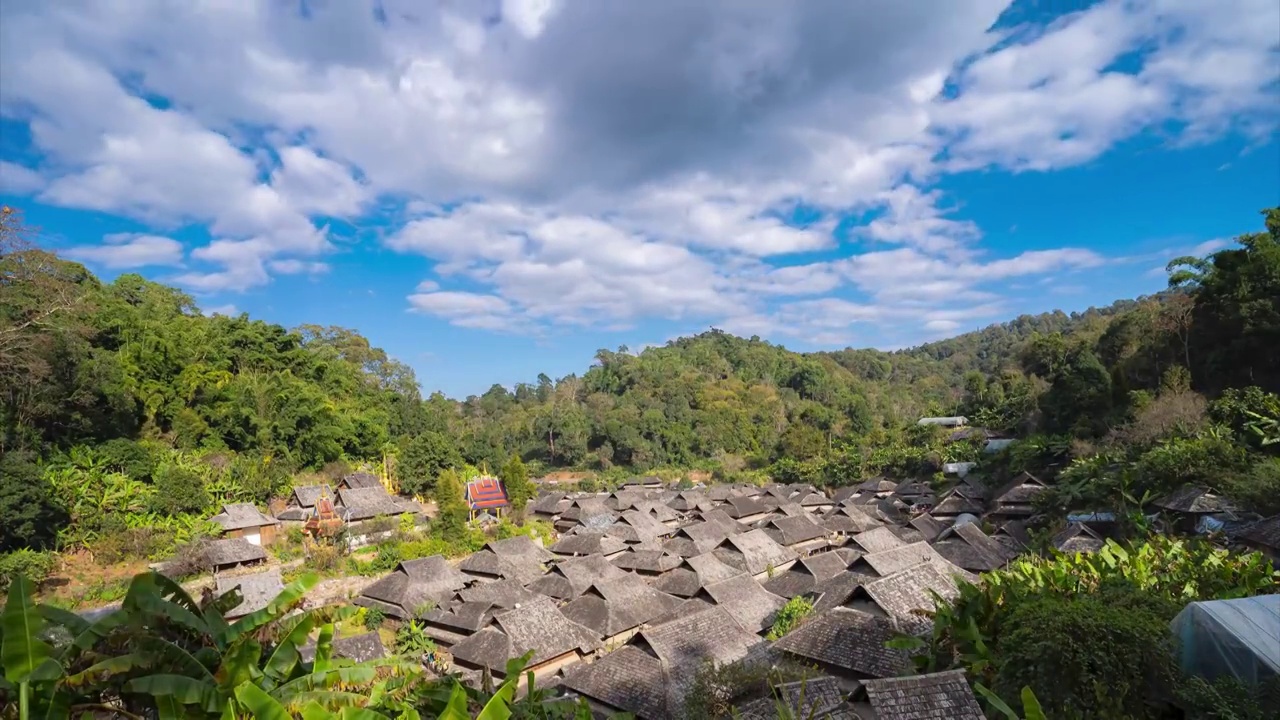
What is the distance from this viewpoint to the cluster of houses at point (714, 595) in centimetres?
1161

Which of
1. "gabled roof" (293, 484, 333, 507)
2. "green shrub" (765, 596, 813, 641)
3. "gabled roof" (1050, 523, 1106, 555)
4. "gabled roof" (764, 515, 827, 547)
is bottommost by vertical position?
"gabled roof" (764, 515, 827, 547)

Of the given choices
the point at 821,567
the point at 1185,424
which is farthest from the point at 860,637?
the point at 1185,424

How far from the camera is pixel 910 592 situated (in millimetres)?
14422

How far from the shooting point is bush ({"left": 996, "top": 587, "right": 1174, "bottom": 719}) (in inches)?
274

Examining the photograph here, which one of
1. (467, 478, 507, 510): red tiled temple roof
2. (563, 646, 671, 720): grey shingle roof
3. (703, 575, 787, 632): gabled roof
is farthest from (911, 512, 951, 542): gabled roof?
(467, 478, 507, 510): red tiled temple roof

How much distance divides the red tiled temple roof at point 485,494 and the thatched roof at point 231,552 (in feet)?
34.2

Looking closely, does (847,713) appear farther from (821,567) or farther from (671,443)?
(671,443)

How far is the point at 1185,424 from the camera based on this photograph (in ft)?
75.5

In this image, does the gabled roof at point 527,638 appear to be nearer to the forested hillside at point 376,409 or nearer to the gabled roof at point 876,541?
the gabled roof at point 876,541

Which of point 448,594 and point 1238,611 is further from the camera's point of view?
point 448,594

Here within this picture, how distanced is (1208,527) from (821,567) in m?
10.5

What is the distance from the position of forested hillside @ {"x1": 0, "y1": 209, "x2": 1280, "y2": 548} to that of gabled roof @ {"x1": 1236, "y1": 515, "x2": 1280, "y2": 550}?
12.9 ft

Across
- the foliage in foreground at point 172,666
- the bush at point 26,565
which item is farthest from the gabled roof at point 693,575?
the bush at point 26,565

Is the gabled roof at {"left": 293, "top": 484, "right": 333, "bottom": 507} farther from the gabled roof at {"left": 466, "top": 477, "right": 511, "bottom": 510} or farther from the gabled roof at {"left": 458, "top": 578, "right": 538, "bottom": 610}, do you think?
the gabled roof at {"left": 458, "top": 578, "right": 538, "bottom": 610}
